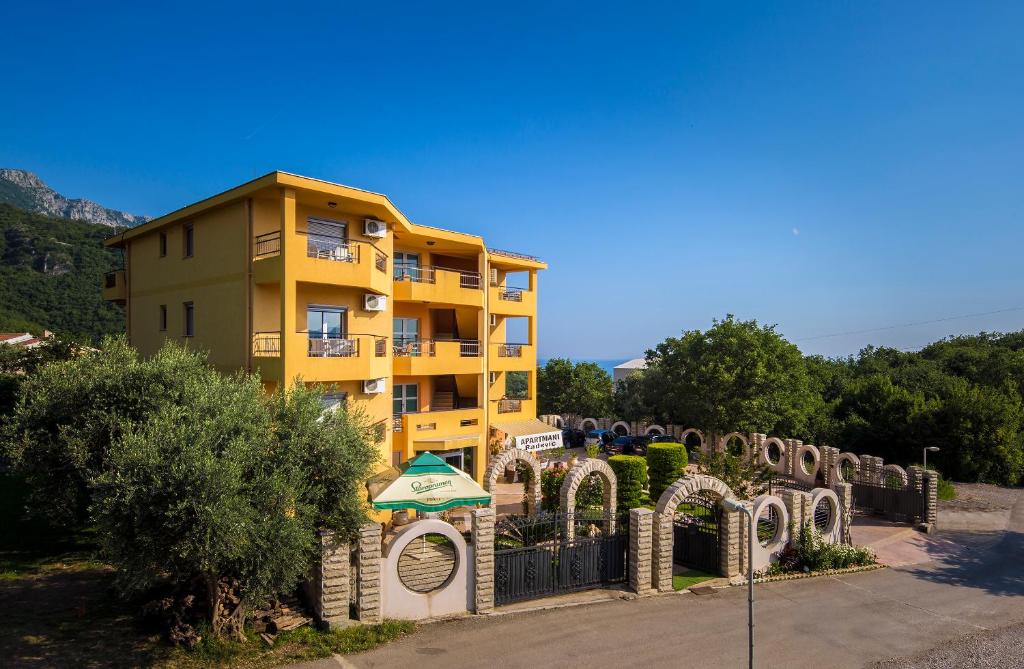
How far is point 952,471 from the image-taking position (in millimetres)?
30188

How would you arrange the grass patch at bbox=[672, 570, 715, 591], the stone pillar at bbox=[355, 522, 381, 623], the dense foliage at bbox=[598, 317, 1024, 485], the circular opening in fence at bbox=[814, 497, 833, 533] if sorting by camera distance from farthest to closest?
the dense foliage at bbox=[598, 317, 1024, 485], the circular opening in fence at bbox=[814, 497, 833, 533], the grass patch at bbox=[672, 570, 715, 591], the stone pillar at bbox=[355, 522, 381, 623]

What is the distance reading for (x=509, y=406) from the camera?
27.0 m

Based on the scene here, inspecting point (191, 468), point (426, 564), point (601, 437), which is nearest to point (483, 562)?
point (426, 564)

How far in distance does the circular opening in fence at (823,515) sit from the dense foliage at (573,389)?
29.2 metres

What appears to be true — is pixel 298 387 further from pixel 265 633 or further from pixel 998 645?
pixel 998 645

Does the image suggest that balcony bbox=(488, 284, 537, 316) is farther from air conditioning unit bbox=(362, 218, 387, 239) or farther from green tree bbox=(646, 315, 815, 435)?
green tree bbox=(646, 315, 815, 435)

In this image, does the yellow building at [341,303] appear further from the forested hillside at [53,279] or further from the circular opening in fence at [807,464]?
the forested hillside at [53,279]

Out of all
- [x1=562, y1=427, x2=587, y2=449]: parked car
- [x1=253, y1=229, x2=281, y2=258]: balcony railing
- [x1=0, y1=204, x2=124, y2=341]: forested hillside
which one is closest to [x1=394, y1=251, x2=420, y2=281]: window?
[x1=253, y1=229, x2=281, y2=258]: balcony railing

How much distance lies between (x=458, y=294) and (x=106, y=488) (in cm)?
1595

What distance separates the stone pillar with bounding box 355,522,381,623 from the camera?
11.0 meters

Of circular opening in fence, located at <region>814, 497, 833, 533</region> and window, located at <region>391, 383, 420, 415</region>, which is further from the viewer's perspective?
window, located at <region>391, 383, 420, 415</region>

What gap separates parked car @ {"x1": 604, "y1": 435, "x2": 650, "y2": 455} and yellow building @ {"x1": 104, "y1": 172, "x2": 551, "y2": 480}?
9.84 m

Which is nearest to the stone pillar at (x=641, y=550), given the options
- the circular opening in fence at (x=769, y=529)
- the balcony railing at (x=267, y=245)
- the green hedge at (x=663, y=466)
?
the circular opening in fence at (x=769, y=529)

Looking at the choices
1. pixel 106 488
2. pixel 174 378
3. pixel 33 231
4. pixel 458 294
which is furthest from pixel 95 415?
pixel 33 231
